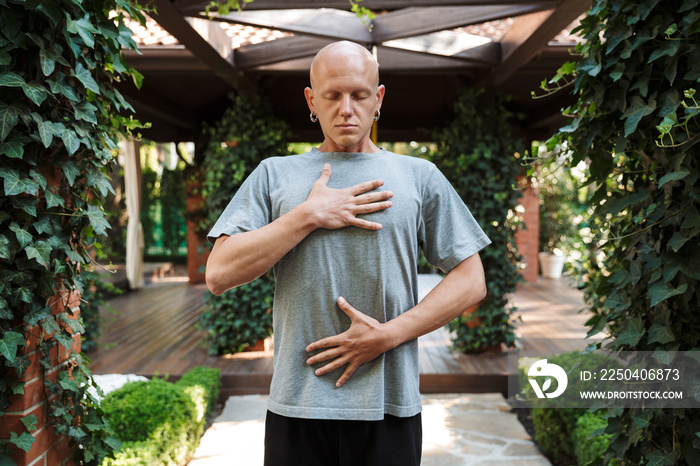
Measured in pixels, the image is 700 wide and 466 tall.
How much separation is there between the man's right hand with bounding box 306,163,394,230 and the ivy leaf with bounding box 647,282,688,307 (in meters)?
0.93

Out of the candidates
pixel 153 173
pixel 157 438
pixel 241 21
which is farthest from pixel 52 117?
pixel 153 173

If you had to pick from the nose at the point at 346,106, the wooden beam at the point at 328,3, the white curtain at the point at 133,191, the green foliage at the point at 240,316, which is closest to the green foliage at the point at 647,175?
the nose at the point at 346,106

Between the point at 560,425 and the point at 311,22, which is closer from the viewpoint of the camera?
the point at 560,425

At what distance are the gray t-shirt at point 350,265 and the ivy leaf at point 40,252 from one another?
64 centimetres

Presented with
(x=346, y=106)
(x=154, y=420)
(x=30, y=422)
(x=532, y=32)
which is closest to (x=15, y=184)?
(x=30, y=422)

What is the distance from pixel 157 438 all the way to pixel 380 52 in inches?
133

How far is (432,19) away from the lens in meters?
3.62

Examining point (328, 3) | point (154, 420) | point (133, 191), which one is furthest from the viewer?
point (133, 191)

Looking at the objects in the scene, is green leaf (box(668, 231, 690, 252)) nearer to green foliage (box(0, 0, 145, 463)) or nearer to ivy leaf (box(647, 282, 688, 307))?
ivy leaf (box(647, 282, 688, 307))

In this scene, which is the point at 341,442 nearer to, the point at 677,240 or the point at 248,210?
the point at 248,210

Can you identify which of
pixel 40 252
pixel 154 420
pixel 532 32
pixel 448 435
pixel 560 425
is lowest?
pixel 448 435

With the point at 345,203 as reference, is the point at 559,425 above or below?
below

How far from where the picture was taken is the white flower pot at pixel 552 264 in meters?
10.6

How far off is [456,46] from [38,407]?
362cm
